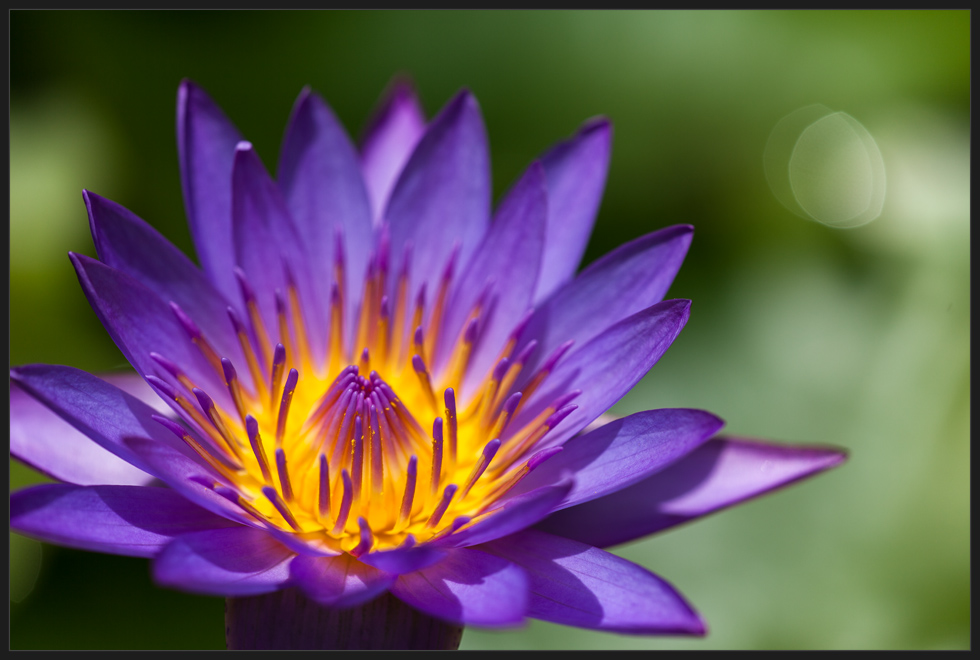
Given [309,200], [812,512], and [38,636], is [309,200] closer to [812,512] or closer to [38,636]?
[38,636]

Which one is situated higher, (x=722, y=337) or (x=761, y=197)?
(x=761, y=197)

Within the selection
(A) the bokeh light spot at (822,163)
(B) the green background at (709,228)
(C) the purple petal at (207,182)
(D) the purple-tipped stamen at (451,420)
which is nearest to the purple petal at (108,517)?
(D) the purple-tipped stamen at (451,420)

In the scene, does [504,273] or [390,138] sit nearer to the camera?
[504,273]

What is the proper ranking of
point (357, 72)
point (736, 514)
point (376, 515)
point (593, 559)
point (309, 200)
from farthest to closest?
point (357, 72), point (736, 514), point (309, 200), point (376, 515), point (593, 559)

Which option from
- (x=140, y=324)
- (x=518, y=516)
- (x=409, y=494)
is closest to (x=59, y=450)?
(x=140, y=324)

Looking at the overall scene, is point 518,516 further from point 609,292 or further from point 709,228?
point 709,228

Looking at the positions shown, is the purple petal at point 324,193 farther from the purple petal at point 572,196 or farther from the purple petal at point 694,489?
the purple petal at point 694,489

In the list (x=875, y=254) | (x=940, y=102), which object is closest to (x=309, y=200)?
(x=875, y=254)
